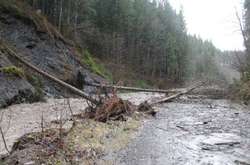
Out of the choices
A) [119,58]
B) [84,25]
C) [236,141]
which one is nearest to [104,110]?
[236,141]

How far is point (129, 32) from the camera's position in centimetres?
5969

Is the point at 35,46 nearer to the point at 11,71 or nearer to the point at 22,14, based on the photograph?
the point at 22,14

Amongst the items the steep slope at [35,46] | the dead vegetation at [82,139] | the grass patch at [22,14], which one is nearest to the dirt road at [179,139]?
the dead vegetation at [82,139]

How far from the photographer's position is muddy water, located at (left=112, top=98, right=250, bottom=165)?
23.6 feet

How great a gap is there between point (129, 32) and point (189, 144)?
5207 centimetres

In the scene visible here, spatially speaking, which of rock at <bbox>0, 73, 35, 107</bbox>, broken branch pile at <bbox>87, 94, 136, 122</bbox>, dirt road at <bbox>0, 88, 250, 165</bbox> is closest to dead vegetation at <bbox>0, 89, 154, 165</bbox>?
broken branch pile at <bbox>87, 94, 136, 122</bbox>

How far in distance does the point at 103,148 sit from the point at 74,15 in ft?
129

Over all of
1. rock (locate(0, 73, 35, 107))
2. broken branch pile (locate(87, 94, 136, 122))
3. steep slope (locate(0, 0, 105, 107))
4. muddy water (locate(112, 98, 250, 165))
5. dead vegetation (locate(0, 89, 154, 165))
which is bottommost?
muddy water (locate(112, 98, 250, 165))

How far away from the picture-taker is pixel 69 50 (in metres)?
30.3

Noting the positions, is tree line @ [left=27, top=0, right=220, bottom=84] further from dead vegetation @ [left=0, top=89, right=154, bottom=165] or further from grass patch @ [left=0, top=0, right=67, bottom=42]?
dead vegetation @ [left=0, top=89, right=154, bottom=165]

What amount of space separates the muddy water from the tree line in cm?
2862

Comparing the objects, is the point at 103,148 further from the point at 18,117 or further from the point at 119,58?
the point at 119,58

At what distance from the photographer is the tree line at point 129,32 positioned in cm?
4261

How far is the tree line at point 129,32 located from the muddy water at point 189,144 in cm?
2862
